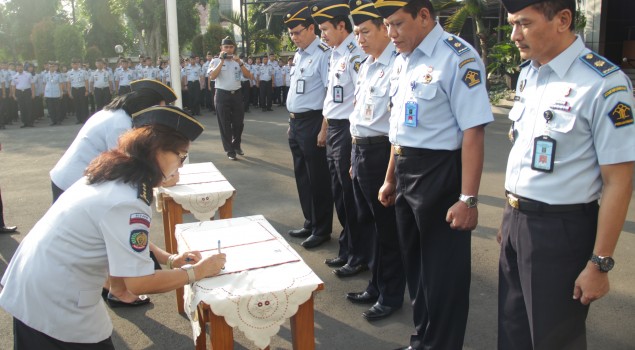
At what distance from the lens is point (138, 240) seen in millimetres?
1883

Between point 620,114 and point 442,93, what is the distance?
0.89 metres

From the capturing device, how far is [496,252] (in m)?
4.44

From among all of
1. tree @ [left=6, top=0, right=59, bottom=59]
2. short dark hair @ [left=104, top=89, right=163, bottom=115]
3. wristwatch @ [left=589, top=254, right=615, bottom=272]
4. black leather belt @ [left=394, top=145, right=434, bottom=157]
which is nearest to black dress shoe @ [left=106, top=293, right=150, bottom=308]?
short dark hair @ [left=104, top=89, right=163, bottom=115]

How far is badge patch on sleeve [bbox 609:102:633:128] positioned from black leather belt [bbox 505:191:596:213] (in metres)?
0.30

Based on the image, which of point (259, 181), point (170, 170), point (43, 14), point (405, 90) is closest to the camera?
point (170, 170)

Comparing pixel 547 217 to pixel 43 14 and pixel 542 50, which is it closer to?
pixel 542 50

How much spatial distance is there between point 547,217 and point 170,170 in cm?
136

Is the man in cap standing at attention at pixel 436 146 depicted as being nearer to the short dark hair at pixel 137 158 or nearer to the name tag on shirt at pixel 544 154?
the name tag on shirt at pixel 544 154

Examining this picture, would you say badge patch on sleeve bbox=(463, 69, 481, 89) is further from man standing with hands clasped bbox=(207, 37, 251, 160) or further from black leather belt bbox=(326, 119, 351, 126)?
man standing with hands clasped bbox=(207, 37, 251, 160)

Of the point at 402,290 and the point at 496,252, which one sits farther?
the point at 496,252

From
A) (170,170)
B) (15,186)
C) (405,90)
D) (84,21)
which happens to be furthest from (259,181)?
(84,21)

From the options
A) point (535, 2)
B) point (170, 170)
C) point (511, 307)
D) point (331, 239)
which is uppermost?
point (535, 2)

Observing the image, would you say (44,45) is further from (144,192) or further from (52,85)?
(144,192)

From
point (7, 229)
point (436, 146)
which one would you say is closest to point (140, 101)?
point (436, 146)
